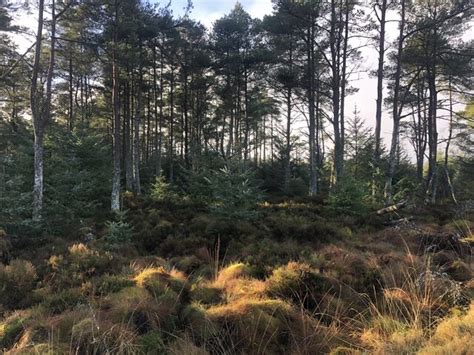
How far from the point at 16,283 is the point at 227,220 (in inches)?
238

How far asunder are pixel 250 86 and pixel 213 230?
59.3 ft

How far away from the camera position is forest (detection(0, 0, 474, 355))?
12.9 feet

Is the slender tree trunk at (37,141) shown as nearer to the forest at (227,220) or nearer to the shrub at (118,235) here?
the forest at (227,220)

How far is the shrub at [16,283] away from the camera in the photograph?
18.4 ft

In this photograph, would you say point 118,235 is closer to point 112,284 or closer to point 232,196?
point 232,196

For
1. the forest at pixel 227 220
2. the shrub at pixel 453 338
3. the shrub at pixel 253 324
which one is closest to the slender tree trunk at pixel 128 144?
the forest at pixel 227 220

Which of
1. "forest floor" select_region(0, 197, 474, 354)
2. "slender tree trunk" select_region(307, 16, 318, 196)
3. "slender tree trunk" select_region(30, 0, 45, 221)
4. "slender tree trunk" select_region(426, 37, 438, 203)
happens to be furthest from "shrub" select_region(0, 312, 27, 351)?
"slender tree trunk" select_region(426, 37, 438, 203)

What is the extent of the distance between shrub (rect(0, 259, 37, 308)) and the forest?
1.2 inches

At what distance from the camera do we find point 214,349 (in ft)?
12.3

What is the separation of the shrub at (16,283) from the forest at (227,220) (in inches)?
1.2

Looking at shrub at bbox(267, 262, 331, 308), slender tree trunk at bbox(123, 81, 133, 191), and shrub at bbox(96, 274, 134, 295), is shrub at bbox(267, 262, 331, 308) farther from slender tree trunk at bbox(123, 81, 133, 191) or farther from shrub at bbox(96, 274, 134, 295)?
slender tree trunk at bbox(123, 81, 133, 191)

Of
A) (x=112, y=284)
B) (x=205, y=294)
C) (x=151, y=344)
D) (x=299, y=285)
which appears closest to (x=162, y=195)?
(x=112, y=284)

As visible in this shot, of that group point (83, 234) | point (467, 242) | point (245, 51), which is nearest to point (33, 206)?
point (83, 234)

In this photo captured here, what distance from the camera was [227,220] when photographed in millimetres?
10953
